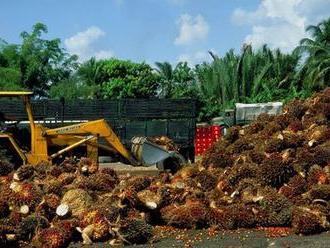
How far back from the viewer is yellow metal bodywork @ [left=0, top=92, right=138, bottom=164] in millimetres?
14766

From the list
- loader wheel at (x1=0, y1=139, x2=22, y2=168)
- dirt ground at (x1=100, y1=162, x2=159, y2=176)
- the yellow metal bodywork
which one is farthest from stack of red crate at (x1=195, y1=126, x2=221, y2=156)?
loader wheel at (x1=0, y1=139, x2=22, y2=168)

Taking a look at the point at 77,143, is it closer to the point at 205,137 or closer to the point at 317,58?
the point at 205,137

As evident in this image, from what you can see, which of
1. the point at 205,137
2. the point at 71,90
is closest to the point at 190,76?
the point at 71,90

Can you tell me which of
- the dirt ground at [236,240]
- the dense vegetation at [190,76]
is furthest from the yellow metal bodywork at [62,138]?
the dense vegetation at [190,76]

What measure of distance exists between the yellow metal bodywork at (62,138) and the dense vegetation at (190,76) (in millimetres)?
28362

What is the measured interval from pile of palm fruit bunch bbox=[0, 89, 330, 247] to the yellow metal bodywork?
3198mm

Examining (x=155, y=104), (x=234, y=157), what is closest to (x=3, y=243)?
(x=234, y=157)

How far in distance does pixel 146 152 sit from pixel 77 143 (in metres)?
1.97

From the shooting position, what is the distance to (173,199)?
9523mm

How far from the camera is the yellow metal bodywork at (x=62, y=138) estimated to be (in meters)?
14.8

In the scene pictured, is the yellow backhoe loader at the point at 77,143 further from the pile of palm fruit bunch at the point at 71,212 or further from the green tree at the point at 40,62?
the green tree at the point at 40,62

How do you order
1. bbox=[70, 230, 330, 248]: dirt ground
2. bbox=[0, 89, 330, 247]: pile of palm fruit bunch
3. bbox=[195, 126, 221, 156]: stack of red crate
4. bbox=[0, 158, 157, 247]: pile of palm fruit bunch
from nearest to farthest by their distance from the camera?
bbox=[70, 230, 330, 248]: dirt ground
bbox=[0, 158, 157, 247]: pile of palm fruit bunch
bbox=[0, 89, 330, 247]: pile of palm fruit bunch
bbox=[195, 126, 221, 156]: stack of red crate

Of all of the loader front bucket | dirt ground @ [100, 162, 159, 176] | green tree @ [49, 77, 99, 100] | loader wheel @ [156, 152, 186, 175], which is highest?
green tree @ [49, 77, 99, 100]

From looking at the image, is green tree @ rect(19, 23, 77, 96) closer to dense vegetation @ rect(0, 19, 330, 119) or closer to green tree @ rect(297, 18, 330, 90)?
dense vegetation @ rect(0, 19, 330, 119)
